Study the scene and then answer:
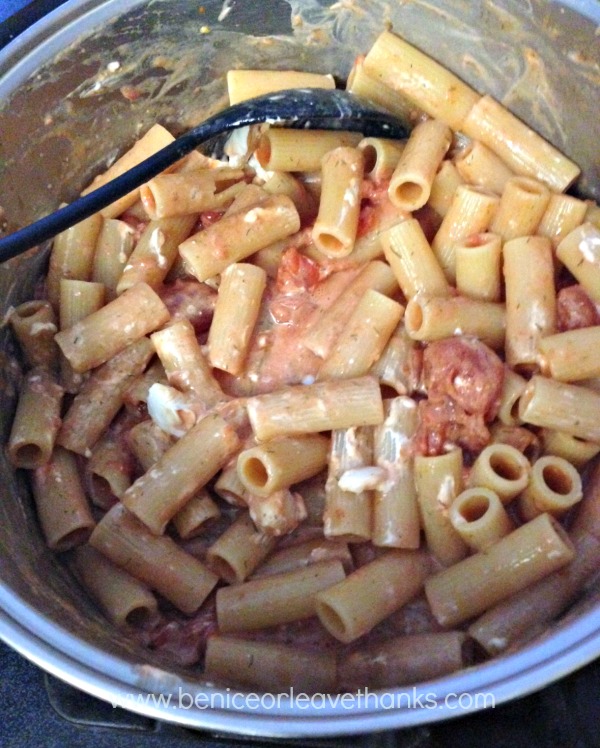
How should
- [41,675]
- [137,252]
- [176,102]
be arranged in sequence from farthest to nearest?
1. [176,102]
2. [137,252]
3. [41,675]

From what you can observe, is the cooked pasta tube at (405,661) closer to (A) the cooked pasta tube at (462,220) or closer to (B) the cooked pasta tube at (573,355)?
(B) the cooked pasta tube at (573,355)

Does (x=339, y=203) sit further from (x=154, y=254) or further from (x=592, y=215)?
(x=592, y=215)

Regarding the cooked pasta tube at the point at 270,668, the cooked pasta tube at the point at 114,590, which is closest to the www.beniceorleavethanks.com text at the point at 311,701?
the cooked pasta tube at the point at 270,668

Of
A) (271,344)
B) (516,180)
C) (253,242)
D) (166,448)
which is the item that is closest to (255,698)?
(166,448)

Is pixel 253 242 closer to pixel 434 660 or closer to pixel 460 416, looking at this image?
pixel 460 416

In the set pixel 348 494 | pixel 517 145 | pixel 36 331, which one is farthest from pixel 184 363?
pixel 517 145

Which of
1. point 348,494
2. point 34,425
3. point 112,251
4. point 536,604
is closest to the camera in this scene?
point 536,604
